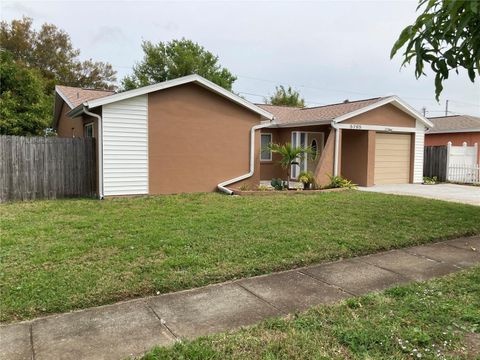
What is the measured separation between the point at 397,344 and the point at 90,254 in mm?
4228

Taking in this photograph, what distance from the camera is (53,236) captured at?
659 cm

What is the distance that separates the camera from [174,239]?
21.0 ft

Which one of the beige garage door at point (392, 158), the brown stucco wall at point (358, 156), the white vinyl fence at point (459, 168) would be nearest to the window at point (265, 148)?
the brown stucco wall at point (358, 156)

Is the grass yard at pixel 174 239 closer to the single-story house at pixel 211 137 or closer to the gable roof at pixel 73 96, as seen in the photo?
the single-story house at pixel 211 137

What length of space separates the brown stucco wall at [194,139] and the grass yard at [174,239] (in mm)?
1871

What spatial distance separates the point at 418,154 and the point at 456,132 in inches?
266

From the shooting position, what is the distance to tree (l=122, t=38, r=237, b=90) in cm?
3341

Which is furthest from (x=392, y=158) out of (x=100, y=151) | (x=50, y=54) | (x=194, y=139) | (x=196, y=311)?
(x=50, y=54)

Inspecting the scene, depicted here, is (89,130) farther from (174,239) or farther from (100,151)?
(174,239)

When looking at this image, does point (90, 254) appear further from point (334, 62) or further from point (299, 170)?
point (334, 62)

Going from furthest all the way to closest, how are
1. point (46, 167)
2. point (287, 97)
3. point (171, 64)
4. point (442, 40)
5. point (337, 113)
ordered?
point (287, 97), point (171, 64), point (337, 113), point (46, 167), point (442, 40)

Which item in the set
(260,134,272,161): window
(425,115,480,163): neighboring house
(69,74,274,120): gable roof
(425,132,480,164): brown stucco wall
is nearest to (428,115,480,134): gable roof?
(425,115,480,163): neighboring house

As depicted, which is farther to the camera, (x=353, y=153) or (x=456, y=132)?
(x=456, y=132)

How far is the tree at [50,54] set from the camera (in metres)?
31.2
